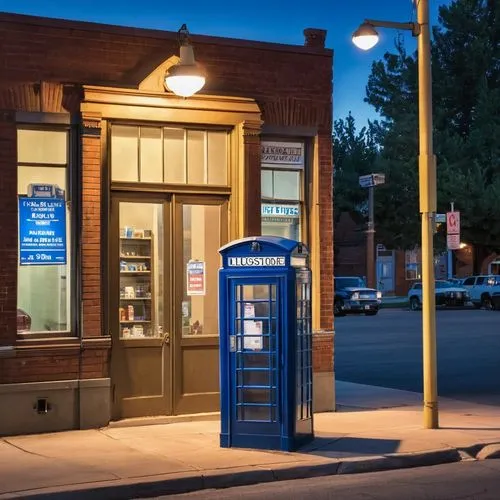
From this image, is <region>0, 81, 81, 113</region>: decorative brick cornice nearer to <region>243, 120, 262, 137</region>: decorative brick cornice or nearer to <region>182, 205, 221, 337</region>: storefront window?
<region>182, 205, 221, 337</region>: storefront window

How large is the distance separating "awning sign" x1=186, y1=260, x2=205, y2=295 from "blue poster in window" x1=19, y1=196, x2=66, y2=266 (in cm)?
169

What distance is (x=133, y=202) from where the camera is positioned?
39.5 ft

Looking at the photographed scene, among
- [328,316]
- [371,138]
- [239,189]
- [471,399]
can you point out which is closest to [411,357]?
[471,399]

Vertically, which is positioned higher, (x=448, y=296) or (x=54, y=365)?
(x=448, y=296)

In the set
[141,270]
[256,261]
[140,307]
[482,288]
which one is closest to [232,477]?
[256,261]

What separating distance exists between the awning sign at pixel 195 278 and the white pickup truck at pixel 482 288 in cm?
3528

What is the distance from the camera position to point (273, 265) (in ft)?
32.7

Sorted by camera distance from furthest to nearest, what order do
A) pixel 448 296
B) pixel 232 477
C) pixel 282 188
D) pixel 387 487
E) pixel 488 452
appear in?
1. pixel 448 296
2. pixel 282 188
3. pixel 488 452
4. pixel 232 477
5. pixel 387 487

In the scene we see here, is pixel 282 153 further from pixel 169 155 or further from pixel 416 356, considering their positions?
pixel 416 356

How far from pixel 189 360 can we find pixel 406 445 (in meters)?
3.26

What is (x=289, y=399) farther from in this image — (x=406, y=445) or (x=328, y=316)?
(x=328, y=316)

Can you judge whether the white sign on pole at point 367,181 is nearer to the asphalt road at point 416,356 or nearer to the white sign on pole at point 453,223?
the asphalt road at point 416,356

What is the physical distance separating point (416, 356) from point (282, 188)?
1036cm

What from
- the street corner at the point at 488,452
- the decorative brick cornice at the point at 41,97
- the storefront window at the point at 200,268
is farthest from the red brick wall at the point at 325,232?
the decorative brick cornice at the point at 41,97
